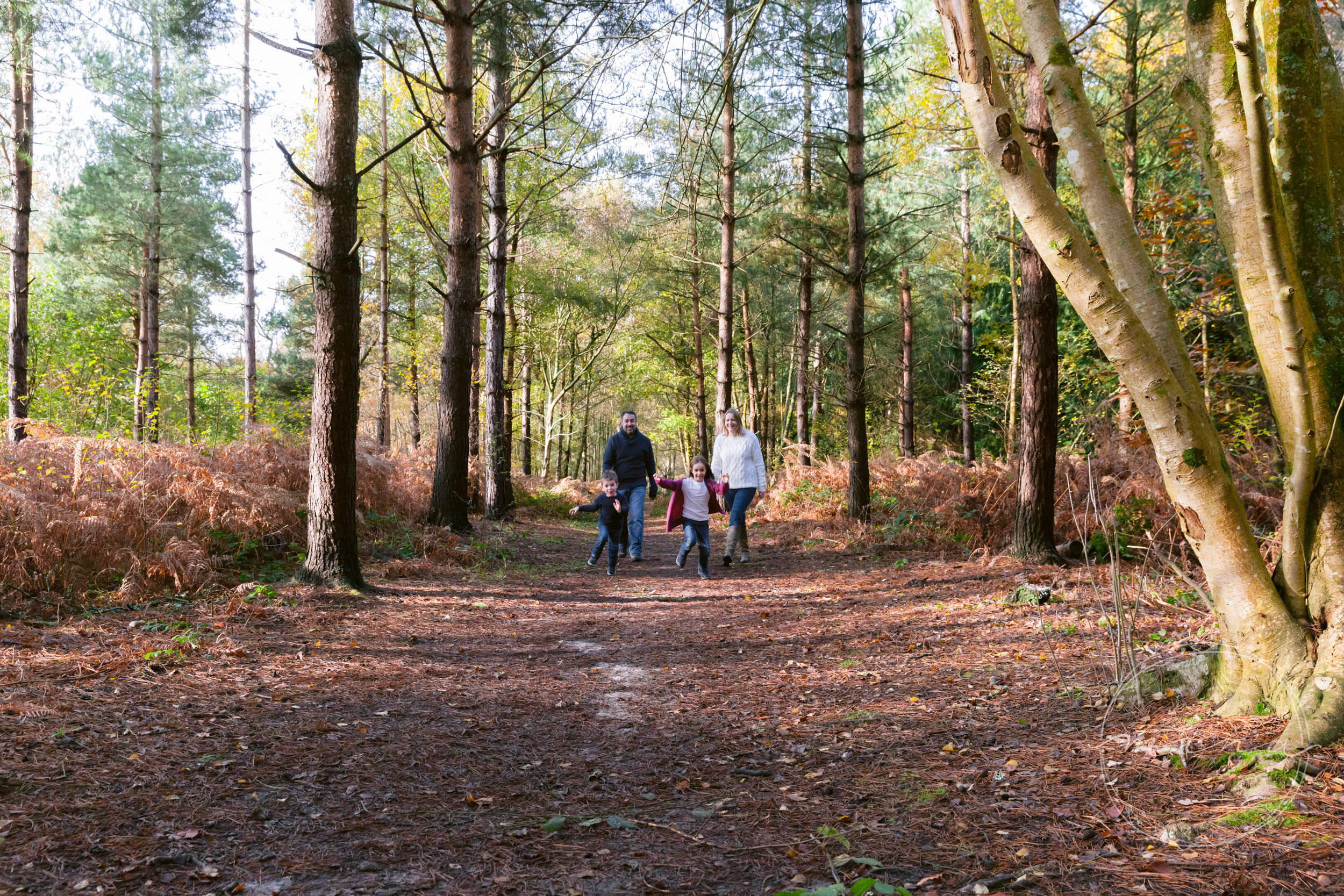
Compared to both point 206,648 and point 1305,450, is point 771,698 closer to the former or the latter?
point 1305,450

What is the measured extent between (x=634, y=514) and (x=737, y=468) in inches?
64.0

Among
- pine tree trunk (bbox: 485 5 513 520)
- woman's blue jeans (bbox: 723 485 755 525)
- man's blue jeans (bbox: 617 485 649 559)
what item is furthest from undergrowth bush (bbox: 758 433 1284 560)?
pine tree trunk (bbox: 485 5 513 520)

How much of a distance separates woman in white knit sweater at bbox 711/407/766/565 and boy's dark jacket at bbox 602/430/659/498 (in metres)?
0.91

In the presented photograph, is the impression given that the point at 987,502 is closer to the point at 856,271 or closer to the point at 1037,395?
the point at 1037,395

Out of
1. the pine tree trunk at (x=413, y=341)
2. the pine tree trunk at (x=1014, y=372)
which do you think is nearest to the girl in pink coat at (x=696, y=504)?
the pine tree trunk at (x=1014, y=372)

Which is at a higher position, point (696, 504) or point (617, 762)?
point (696, 504)

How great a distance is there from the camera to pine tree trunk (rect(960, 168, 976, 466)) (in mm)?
19078

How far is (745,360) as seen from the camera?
27.4m

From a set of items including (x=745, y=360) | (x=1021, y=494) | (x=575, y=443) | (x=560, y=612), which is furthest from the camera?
(x=575, y=443)

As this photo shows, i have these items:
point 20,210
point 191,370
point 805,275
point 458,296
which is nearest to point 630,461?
point 458,296

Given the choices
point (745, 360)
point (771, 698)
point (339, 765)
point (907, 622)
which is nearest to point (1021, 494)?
point (907, 622)

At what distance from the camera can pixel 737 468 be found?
9609 millimetres

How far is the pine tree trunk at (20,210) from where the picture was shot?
1161cm

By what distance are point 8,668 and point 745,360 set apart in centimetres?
2462
